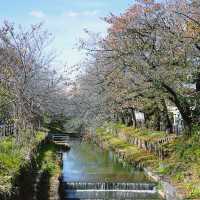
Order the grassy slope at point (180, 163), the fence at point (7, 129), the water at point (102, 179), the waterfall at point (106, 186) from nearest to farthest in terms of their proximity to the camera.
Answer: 1. the grassy slope at point (180, 163)
2. the water at point (102, 179)
3. the waterfall at point (106, 186)
4. the fence at point (7, 129)

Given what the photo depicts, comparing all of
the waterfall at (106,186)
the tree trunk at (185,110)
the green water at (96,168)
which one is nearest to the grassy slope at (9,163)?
the waterfall at (106,186)

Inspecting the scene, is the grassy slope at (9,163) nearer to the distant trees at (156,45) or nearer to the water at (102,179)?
the water at (102,179)

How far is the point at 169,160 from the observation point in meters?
25.3

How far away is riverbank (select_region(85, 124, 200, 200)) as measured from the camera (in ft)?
64.7

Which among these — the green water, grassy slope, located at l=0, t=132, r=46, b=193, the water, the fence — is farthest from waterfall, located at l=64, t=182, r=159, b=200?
the fence

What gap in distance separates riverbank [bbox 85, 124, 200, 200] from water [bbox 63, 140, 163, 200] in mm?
734

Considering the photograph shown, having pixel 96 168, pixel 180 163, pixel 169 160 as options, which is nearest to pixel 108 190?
pixel 180 163

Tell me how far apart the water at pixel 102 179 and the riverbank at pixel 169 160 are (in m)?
0.73

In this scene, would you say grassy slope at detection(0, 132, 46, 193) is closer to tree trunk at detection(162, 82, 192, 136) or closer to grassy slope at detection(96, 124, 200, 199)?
grassy slope at detection(96, 124, 200, 199)

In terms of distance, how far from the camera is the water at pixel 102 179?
872 inches

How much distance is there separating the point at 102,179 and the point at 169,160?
3956 mm

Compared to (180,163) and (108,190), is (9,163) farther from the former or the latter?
(180,163)

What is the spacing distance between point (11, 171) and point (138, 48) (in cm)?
1047

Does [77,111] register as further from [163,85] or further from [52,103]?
[163,85]
